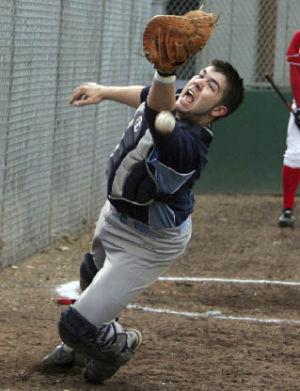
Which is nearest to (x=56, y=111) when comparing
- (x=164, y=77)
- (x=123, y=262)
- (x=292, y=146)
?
(x=292, y=146)

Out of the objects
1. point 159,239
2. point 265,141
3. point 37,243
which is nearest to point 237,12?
point 265,141

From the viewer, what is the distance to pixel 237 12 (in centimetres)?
1300

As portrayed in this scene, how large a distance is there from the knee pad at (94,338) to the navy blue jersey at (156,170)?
547 millimetres

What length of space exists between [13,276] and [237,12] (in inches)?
262

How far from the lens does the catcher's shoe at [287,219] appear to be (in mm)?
10430

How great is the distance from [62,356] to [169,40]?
1.87m

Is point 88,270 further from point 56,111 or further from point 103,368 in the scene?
point 56,111

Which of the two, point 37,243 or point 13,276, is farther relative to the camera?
point 37,243

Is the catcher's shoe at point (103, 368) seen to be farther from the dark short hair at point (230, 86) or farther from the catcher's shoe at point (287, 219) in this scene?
the catcher's shoe at point (287, 219)

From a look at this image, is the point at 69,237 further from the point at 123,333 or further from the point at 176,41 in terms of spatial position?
the point at 176,41

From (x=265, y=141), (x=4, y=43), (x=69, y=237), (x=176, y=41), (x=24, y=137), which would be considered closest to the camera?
(x=176, y=41)

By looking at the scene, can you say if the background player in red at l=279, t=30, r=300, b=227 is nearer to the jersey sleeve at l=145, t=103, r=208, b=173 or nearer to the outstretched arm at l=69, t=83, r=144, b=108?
the outstretched arm at l=69, t=83, r=144, b=108

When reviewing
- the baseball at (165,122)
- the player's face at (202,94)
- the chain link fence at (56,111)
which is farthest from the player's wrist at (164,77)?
the chain link fence at (56,111)

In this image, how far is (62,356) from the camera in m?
4.98
